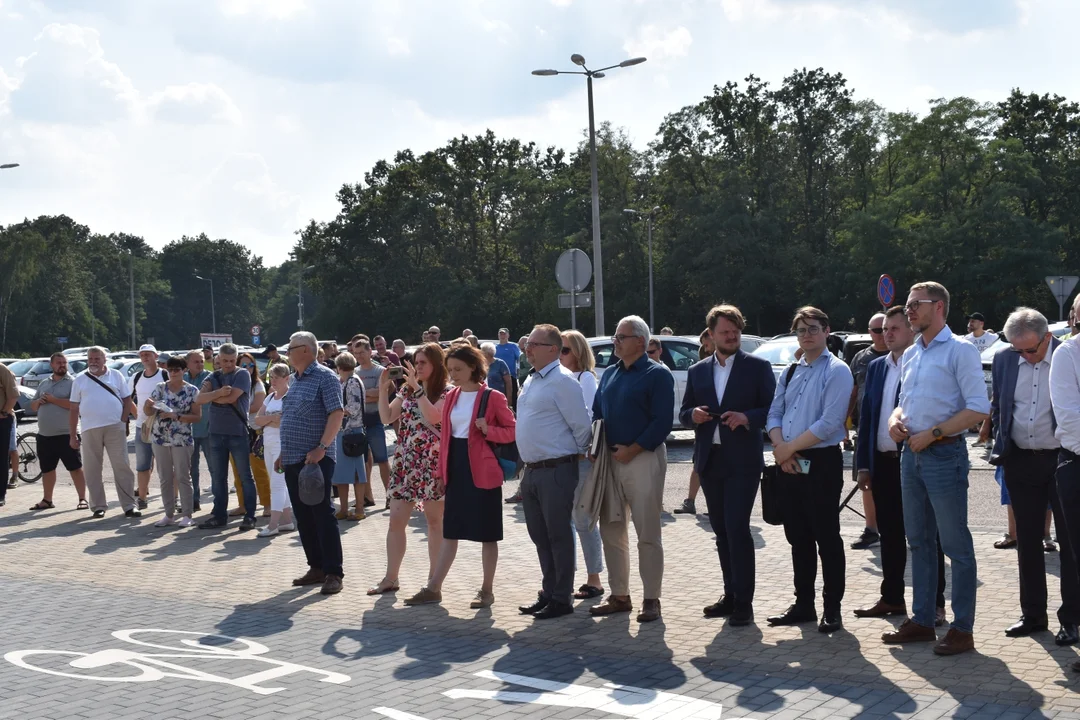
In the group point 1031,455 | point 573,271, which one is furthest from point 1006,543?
point 573,271

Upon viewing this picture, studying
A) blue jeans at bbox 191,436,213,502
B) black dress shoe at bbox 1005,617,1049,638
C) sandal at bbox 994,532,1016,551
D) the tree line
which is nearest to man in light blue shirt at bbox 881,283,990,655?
black dress shoe at bbox 1005,617,1049,638

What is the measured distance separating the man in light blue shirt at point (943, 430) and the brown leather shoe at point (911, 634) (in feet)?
0.76

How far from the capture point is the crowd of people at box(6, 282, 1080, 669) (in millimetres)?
6371

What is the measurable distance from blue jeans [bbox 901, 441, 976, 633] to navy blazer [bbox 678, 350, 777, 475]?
3.25ft

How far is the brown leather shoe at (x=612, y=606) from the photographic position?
25.5ft

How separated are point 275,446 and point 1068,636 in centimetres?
796

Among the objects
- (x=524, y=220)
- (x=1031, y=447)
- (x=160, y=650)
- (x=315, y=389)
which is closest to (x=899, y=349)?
(x=1031, y=447)

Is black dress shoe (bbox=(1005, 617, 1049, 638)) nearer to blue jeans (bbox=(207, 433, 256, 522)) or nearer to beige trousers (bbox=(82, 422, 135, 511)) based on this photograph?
blue jeans (bbox=(207, 433, 256, 522))

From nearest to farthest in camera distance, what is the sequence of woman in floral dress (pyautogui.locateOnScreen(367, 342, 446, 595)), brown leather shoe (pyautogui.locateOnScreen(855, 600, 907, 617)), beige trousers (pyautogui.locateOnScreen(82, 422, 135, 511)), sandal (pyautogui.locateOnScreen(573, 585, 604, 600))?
brown leather shoe (pyautogui.locateOnScreen(855, 600, 907, 617))
sandal (pyautogui.locateOnScreen(573, 585, 604, 600))
woman in floral dress (pyautogui.locateOnScreen(367, 342, 446, 595))
beige trousers (pyautogui.locateOnScreen(82, 422, 135, 511))

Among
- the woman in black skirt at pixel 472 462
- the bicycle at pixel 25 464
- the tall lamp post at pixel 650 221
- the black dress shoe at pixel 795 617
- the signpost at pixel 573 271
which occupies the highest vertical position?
the tall lamp post at pixel 650 221

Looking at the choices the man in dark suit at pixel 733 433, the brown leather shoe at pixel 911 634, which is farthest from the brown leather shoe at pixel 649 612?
the brown leather shoe at pixel 911 634

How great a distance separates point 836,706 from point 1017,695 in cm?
84

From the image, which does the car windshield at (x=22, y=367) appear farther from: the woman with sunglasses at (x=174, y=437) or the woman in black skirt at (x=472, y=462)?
the woman in black skirt at (x=472, y=462)

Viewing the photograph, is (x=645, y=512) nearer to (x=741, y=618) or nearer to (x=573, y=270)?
(x=741, y=618)
